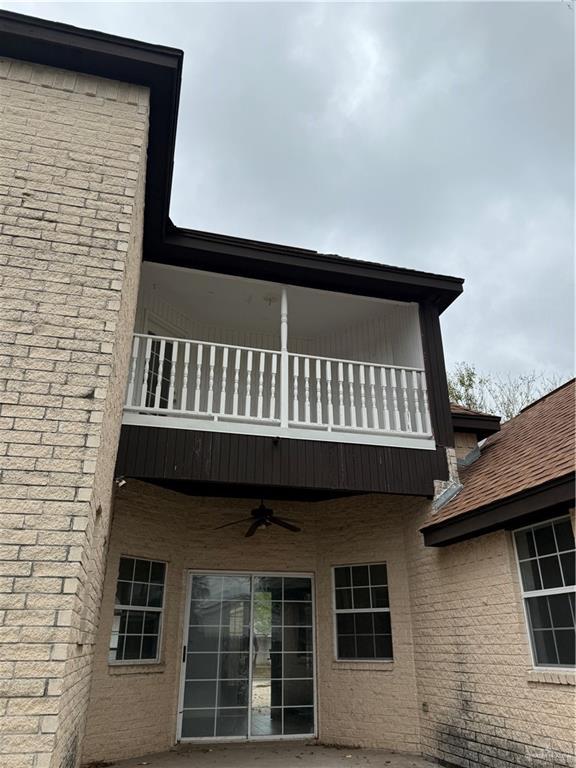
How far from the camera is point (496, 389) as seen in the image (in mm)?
20062

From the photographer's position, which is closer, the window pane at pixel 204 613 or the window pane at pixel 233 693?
the window pane at pixel 233 693

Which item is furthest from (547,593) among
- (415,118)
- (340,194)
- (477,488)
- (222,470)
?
(340,194)

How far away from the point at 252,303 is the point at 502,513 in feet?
15.4

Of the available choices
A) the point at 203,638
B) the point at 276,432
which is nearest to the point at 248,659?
the point at 203,638

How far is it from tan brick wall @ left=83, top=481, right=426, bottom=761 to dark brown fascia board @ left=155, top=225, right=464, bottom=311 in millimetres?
3084

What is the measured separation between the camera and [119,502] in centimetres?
682

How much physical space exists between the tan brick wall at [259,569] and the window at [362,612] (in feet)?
0.46

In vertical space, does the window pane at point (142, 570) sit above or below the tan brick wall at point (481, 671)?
above

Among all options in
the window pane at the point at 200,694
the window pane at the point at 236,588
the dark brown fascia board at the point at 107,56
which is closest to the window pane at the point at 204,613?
the window pane at the point at 236,588

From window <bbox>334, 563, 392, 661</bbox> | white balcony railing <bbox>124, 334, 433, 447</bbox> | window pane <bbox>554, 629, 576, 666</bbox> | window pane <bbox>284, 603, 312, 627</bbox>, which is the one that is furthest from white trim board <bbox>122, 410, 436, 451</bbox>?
window pane <bbox>284, 603, 312, 627</bbox>

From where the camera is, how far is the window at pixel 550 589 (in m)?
4.46

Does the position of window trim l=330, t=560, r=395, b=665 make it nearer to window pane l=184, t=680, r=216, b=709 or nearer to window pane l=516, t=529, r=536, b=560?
window pane l=184, t=680, r=216, b=709

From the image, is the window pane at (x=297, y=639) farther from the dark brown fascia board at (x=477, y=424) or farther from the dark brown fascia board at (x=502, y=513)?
the dark brown fascia board at (x=477, y=424)

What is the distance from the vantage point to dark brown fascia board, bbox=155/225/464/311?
21.4 ft
